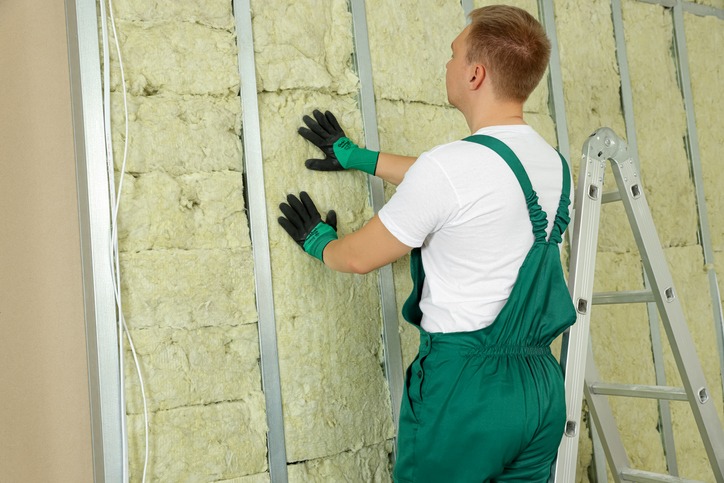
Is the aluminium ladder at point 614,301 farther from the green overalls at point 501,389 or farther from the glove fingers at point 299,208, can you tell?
the glove fingers at point 299,208

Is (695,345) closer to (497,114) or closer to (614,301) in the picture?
(614,301)

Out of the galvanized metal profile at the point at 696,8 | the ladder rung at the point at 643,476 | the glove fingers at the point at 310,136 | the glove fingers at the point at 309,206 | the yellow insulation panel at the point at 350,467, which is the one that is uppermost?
the galvanized metal profile at the point at 696,8

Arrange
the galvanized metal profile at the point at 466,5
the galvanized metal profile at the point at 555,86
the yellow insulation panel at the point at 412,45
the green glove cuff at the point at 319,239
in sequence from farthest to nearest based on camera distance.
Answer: the galvanized metal profile at the point at 555,86
the galvanized metal profile at the point at 466,5
the yellow insulation panel at the point at 412,45
the green glove cuff at the point at 319,239

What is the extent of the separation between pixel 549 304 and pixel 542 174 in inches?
12.5

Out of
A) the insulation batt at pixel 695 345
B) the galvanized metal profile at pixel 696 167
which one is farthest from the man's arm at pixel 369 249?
the galvanized metal profile at pixel 696 167

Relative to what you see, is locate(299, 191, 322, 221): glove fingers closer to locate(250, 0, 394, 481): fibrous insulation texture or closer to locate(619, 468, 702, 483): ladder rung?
locate(250, 0, 394, 481): fibrous insulation texture

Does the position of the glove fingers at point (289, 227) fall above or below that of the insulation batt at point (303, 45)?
below

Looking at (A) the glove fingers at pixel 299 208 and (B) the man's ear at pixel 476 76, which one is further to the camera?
(A) the glove fingers at pixel 299 208

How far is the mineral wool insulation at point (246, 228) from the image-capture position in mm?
2031

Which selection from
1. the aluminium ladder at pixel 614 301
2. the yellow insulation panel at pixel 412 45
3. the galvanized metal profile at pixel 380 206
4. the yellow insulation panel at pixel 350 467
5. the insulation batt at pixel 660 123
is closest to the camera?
the aluminium ladder at pixel 614 301

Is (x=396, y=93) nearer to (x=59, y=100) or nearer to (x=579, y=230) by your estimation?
(x=579, y=230)

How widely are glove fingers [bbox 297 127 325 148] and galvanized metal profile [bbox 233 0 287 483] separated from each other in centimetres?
13

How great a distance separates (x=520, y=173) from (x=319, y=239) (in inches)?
23.7

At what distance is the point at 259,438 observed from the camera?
2.13 m
